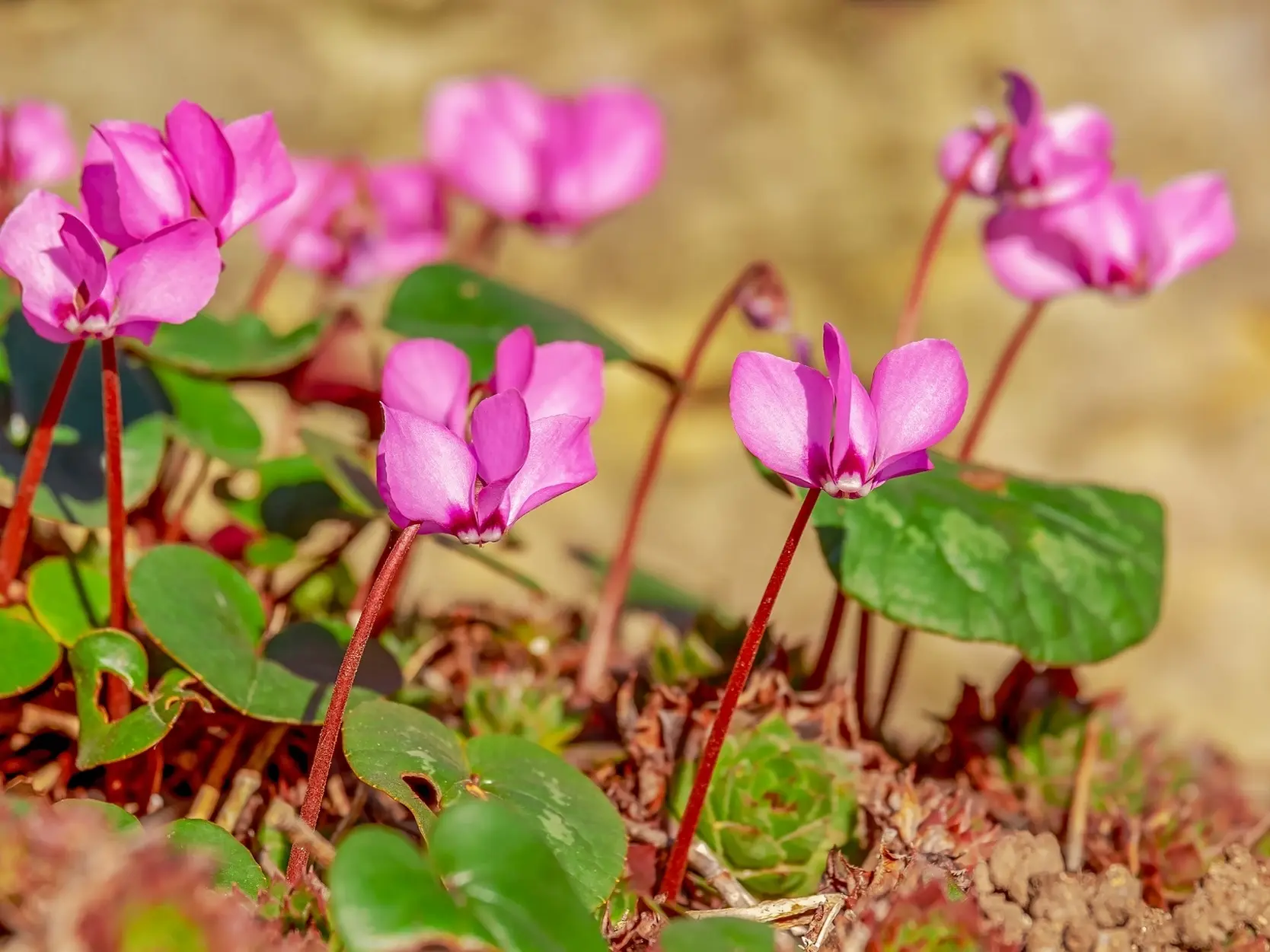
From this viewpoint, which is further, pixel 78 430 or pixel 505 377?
pixel 78 430

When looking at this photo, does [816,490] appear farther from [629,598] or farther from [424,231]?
[424,231]

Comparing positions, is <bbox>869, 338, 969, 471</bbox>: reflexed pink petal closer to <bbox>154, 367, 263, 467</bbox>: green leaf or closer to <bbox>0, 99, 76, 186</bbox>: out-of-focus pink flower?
<bbox>154, 367, 263, 467</bbox>: green leaf

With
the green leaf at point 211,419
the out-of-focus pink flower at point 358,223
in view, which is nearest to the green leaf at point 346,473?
the green leaf at point 211,419

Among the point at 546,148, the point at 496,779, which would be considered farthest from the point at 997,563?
the point at 546,148

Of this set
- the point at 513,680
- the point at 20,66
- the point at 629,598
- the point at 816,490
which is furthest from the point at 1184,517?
the point at 20,66

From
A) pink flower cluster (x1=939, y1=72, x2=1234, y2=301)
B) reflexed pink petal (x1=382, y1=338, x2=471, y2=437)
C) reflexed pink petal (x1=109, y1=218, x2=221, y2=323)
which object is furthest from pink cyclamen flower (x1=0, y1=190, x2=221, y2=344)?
pink flower cluster (x1=939, y1=72, x2=1234, y2=301)

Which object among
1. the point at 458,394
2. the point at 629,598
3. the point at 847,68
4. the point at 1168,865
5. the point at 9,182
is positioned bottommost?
the point at 629,598

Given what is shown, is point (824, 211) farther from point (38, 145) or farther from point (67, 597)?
point (67, 597)
